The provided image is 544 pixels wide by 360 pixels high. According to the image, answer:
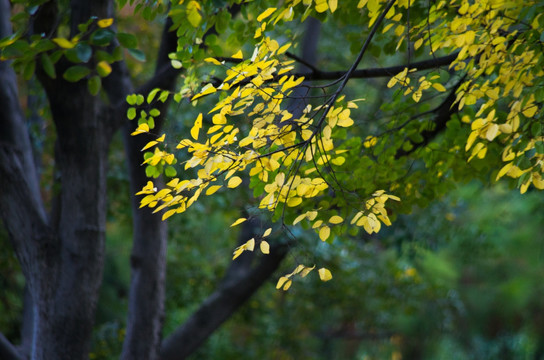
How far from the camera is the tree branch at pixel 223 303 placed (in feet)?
17.3

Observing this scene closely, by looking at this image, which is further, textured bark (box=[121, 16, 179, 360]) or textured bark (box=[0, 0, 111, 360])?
textured bark (box=[121, 16, 179, 360])

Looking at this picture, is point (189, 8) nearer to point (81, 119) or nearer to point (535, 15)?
point (81, 119)

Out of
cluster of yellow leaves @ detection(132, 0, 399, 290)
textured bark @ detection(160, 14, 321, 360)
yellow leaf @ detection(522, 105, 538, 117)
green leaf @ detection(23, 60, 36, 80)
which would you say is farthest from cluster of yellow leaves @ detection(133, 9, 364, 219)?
textured bark @ detection(160, 14, 321, 360)

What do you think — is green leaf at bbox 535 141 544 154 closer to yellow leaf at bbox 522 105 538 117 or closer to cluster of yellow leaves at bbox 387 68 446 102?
yellow leaf at bbox 522 105 538 117

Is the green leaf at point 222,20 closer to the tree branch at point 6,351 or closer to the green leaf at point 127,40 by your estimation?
the green leaf at point 127,40

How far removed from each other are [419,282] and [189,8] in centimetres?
552

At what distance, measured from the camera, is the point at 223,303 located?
5.51 meters

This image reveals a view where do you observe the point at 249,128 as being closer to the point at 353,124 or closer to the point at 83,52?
the point at 353,124

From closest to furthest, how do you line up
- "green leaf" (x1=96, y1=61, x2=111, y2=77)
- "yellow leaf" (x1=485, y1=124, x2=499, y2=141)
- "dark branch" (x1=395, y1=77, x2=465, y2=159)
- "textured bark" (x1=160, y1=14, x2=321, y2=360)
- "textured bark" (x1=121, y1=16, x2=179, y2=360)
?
1. "yellow leaf" (x1=485, y1=124, x2=499, y2=141)
2. "green leaf" (x1=96, y1=61, x2=111, y2=77)
3. "dark branch" (x1=395, y1=77, x2=465, y2=159)
4. "textured bark" (x1=121, y1=16, x2=179, y2=360)
5. "textured bark" (x1=160, y1=14, x2=321, y2=360)

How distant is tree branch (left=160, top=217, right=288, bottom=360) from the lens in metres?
5.29

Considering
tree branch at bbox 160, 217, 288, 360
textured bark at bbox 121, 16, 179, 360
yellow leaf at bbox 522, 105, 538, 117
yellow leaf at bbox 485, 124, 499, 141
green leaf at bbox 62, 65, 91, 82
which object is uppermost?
green leaf at bbox 62, 65, 91, 82

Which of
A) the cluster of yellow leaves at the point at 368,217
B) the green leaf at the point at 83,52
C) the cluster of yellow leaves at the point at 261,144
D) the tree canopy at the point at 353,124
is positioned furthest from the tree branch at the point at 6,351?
the cluster of yellow leaves at the point at 368,217

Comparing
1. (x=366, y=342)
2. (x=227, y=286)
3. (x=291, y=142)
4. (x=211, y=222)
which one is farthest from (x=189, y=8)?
(x=366, y=342)

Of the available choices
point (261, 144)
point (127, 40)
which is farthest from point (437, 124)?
point (127, 40)
